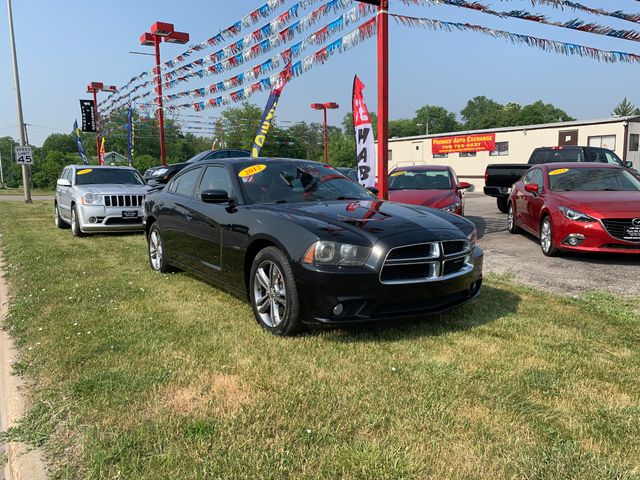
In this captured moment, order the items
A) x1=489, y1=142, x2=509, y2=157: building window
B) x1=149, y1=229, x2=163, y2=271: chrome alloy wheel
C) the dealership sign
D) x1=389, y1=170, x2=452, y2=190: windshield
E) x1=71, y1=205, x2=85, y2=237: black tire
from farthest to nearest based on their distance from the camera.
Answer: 1. the dealership sign
2. x1=489, y1=142, x2=509, y2=157: building window
3. x1=71, y1=205, x2=85, y2=237: black tire
4. x1=389, y1=170, x2=452, y2=190: windshield
5. x1=149, y1=229, x2=163, y2=271: chrome alloy wheel

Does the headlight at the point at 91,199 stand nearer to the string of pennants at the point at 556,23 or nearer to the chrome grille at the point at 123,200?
the chrome grille at the point at 123,200

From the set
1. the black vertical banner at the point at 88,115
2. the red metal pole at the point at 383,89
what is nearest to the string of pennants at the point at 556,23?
the red metal pole at the point at 383,89

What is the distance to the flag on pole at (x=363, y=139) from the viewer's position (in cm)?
909

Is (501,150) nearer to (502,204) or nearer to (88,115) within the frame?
(502,204)

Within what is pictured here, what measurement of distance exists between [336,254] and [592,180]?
6192mm

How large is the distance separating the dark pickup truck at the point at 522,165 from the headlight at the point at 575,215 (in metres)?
4.73

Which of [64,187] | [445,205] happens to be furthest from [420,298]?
[64,187]

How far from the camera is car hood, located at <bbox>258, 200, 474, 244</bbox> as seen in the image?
3896 millimetres

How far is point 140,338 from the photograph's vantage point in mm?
3980

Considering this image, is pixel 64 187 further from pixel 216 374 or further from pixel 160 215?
pixel 216 374

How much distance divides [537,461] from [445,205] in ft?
22.0

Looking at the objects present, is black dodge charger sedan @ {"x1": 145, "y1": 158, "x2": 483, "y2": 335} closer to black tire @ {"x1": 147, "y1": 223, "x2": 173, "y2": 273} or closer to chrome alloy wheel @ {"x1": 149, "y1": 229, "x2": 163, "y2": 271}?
black tire @ {"x1": 147, "y1": 223, "x2": 173, "y2": 273}

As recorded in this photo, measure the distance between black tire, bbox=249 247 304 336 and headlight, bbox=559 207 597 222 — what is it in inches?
194

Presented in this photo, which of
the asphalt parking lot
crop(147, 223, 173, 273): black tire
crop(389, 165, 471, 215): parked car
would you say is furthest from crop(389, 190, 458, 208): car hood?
crop(147, 223, 173, 273): black tire
